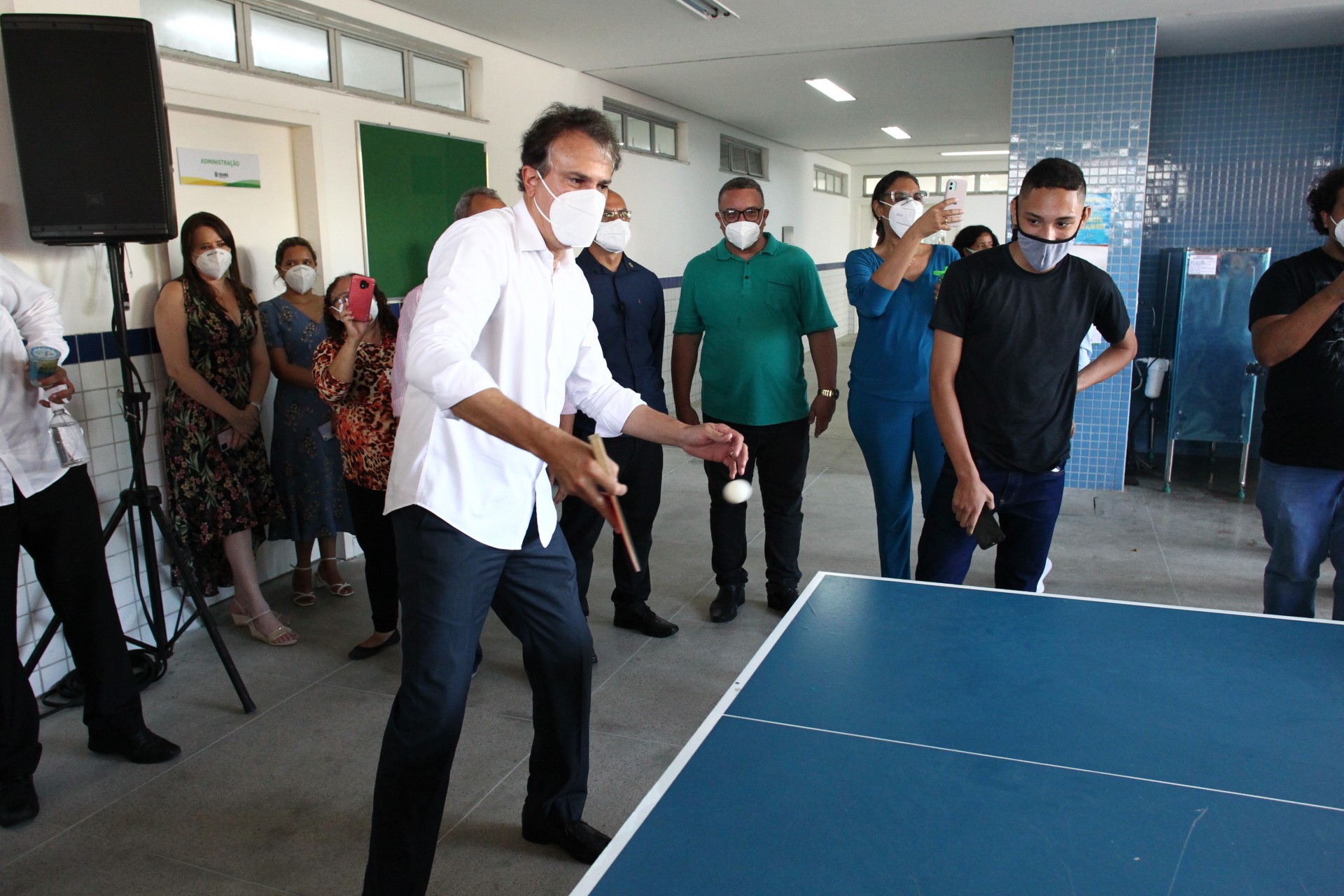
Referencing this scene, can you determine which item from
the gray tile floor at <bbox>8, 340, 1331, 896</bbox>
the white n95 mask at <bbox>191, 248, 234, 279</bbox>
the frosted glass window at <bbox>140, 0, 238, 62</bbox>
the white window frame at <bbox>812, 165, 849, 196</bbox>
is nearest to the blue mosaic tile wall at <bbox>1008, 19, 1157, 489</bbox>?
the gray tile floor at <bbox>8, 340, 1331, 896</bbox>

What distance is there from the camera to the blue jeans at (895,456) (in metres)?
3.41

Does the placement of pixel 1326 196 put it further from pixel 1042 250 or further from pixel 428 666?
pixel 428 666

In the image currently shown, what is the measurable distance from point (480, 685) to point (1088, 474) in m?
4.53

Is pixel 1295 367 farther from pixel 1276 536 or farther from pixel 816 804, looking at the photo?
pixel 816 804

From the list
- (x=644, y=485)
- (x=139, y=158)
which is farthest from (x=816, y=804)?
(x=139, y=158)

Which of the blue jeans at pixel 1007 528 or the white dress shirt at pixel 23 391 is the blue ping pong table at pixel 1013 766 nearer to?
the blue jeans at pixel 1007 528

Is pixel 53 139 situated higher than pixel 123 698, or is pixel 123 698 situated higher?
pixel 53 139

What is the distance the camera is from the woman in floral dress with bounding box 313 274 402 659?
3.00 m

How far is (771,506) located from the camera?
12.6 ft

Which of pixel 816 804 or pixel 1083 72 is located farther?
pixel 1083 72

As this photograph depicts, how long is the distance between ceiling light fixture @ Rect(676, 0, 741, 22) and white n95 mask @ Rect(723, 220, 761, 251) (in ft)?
7.92

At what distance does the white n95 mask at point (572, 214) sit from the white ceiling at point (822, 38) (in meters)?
3.79

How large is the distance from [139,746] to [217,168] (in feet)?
8.48

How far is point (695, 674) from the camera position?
11.0ft
